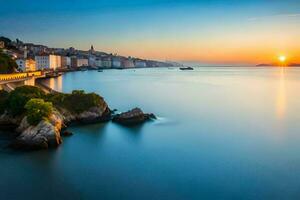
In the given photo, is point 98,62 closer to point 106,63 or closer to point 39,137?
point 106,63

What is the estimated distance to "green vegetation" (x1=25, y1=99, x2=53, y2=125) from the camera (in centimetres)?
1797

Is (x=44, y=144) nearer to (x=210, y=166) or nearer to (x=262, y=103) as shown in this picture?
(x=210, y=166)

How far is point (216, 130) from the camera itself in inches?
882

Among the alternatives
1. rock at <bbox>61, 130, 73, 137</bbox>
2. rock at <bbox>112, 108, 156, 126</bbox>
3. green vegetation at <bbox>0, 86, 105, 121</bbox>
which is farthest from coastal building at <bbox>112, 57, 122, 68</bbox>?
rock at <bbox>61, 130, 73, 137</bbox>

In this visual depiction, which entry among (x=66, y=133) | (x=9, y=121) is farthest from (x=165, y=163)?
(x=9, y=121)

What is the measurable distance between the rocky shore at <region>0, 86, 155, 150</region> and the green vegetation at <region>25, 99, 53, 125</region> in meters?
0.10

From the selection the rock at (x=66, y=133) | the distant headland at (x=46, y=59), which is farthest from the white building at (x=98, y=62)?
the rock at (x=66, y=133)

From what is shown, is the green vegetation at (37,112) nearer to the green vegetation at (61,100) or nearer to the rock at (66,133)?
the rock at (66,133)

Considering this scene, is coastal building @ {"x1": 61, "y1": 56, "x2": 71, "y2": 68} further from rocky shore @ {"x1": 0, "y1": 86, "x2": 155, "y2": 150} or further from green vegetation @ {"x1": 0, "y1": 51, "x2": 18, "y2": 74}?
rocky shore @ {"x1": 0, "y1": 86, "x2": 155, "y2": 150}

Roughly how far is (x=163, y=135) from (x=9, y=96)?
1097cm

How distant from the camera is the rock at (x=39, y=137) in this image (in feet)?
55.1

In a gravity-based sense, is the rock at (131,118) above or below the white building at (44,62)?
below

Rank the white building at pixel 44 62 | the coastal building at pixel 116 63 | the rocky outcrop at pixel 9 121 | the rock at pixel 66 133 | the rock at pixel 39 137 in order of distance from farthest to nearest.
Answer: the coastal building at pixel 116 63, the white building at pixel 44 62, the rocky outcrop at pixel 9 121, the rock at pixel 66 133, the rock at pixel 39 137

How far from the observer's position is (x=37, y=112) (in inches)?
717
